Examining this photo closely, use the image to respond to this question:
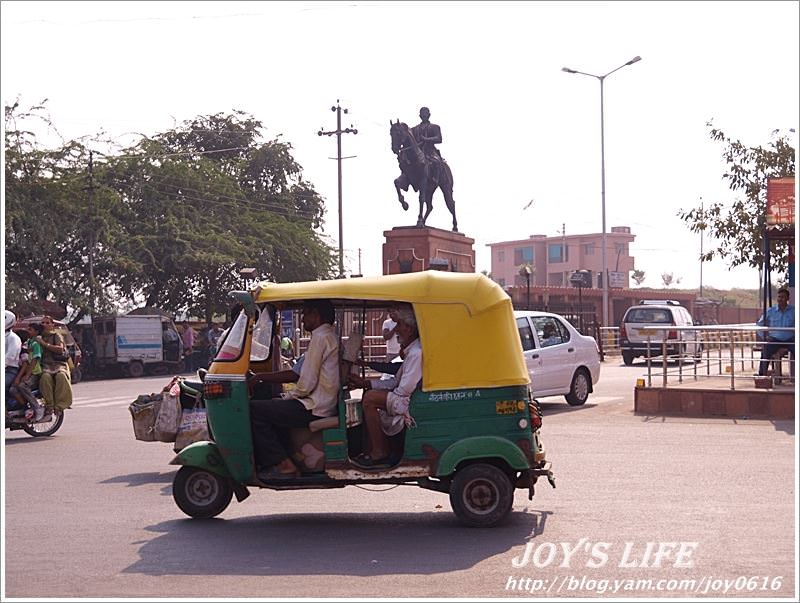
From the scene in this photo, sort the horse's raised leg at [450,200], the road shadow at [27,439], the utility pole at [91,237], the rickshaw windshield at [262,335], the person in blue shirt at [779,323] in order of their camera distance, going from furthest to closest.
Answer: the utility pole at [91,237] < the horse's raised leg at [450,200] < the person in blue shirt at [779,323] < the road shadow at [27,439] < the rickshaw windshield at [262,335]

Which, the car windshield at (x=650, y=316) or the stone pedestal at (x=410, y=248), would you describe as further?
the car windshield at (x=650, y=316)

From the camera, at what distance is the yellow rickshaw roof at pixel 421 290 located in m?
8.82

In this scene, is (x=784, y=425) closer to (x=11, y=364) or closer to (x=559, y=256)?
(x=11, y=364)

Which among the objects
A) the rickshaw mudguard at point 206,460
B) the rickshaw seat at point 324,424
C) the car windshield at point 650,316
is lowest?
the rickshaw mudguard at point 206,460

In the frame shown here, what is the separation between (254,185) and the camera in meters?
55.5

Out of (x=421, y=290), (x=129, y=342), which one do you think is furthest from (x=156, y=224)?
(x=421, y=290)

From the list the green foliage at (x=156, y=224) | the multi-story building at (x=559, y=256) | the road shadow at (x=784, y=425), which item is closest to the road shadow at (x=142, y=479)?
the road shadow at (x=784, y=425)

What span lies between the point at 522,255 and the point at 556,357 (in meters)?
86.8

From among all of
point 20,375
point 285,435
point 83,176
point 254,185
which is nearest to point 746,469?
point 285,435

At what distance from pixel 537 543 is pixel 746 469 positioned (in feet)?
14.1

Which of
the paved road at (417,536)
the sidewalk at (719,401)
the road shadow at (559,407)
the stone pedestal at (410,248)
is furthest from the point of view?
the stone pedestal at (410,248)

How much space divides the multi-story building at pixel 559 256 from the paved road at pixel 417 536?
87.9 meters

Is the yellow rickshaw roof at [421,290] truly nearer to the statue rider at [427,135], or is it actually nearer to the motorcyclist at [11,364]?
the motorcyclist at [11,364]

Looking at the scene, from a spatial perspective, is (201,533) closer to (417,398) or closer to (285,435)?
(285,435)
